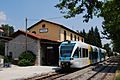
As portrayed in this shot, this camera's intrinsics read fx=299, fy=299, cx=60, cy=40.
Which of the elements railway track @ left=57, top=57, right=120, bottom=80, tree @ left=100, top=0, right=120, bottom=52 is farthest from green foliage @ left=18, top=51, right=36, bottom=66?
tree @ left=100, top=0, right=120, bottom=52

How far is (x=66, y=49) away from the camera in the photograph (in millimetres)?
29047

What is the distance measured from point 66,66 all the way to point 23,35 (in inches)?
543

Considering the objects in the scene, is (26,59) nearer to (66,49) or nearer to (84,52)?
(84,52)

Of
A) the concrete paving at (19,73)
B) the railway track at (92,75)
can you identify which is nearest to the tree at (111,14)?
the railway track at (92,75)

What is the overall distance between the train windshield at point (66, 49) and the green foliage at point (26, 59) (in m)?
9.68

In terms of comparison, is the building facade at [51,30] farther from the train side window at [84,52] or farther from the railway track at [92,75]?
the railway track at [92,75]

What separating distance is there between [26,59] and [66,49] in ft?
34.0

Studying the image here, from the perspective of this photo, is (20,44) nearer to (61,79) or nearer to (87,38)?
(61,79)

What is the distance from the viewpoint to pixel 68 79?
21547 millimetres

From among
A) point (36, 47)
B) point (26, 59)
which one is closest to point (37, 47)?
point (36, 47)

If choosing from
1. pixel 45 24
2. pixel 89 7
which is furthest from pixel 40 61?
pixel 89 7

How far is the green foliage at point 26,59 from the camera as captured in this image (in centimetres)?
3765

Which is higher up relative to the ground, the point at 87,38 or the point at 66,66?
the point at 87,38

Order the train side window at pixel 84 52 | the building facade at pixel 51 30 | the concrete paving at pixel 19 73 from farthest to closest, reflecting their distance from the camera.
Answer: the building facade at pixel 51 30 < the train side window at pixel 84 52 < the concrete paving at pixel 19 73
